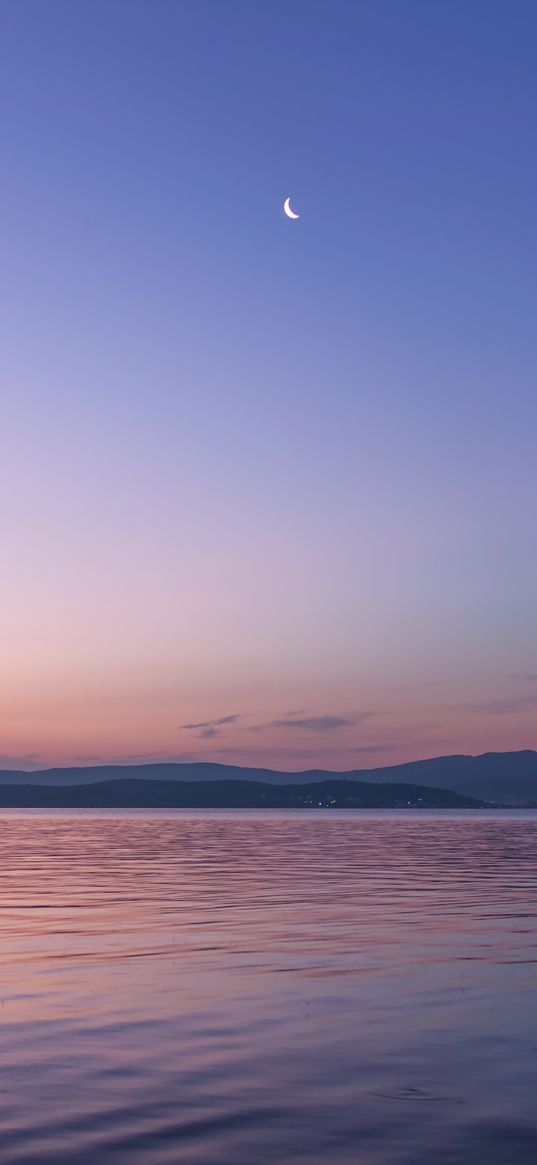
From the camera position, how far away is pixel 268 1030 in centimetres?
1895

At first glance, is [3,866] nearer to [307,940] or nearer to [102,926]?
[102,926]

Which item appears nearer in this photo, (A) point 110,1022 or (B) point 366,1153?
(B) point 366,1153

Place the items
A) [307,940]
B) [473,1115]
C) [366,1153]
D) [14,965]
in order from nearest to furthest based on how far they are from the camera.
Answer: [366,1153] → [473,1115] → [14,965] → [307,940]

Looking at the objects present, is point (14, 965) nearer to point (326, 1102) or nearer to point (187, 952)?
point (187, 952)

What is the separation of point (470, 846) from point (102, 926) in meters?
64.9

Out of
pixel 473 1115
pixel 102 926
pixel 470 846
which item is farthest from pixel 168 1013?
pixel 470 846

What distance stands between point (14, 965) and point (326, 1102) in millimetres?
13271

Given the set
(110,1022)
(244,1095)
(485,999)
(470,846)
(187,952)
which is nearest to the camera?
(244,1095)

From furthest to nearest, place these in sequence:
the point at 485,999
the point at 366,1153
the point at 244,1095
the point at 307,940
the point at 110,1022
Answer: the point at 307,940 → the point at 485,999 → the point at 110,1022 → the point at 244,1095 → the point at 366,1153

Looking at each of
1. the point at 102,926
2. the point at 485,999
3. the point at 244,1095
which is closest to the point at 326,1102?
the point at 244,1095

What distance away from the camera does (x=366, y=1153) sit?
12219mm

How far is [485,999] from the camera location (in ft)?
71.2

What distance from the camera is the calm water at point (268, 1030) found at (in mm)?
12820

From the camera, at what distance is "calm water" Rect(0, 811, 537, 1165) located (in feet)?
42.1
